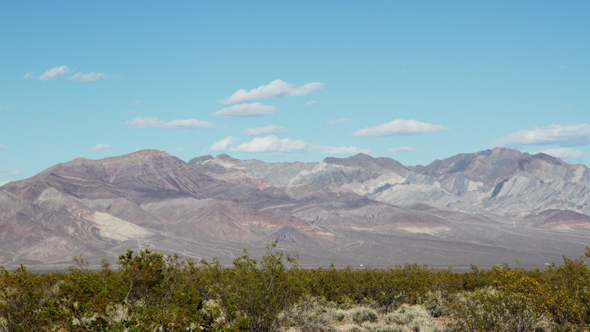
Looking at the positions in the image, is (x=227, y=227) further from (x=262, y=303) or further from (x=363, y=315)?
(x=262, y=303)

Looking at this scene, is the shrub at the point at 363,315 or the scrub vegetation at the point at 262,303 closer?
the scrub vegetation at the point at 262,303

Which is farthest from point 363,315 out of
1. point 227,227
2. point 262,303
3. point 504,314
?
point 227,227

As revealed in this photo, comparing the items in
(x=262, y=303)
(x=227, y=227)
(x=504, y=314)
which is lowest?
(x=227, y=227)

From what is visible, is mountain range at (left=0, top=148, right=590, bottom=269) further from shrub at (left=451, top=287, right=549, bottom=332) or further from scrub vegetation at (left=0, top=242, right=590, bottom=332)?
shrub at (left=451, top=287, right=549, bottom=332)

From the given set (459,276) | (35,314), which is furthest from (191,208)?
(35,314)

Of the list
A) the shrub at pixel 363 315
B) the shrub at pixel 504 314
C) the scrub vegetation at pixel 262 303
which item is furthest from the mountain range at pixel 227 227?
the shrub at pixel 504 314

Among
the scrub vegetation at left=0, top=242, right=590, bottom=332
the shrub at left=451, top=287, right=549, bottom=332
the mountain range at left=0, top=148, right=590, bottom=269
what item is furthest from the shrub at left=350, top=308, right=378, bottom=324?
the mountain range at left=0, top=148, right=590, bottom=269

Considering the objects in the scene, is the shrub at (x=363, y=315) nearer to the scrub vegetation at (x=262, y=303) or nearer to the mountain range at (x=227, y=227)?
the scrub vegetation at (x=262, y=303)

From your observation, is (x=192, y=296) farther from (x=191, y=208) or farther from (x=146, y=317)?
(x=191, y=208)
